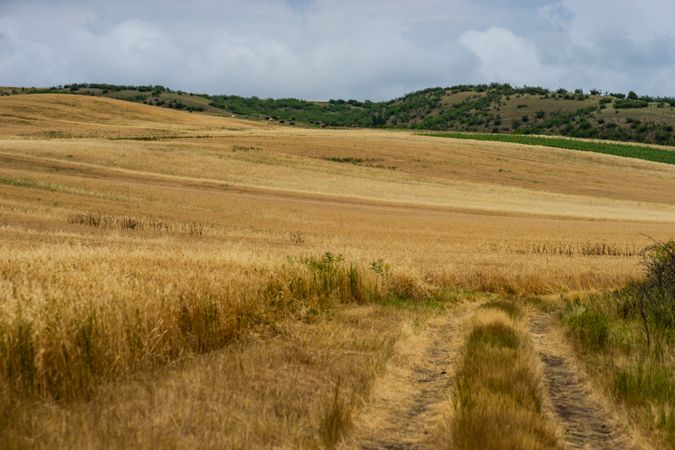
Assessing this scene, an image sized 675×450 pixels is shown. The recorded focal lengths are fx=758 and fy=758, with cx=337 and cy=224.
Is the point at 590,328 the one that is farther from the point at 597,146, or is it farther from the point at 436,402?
the point at 597,146

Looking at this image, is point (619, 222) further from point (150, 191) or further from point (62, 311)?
point (62, 311)

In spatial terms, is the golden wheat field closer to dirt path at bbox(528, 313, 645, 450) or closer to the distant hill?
dirt path at bbox(528, 313, 645, 450)

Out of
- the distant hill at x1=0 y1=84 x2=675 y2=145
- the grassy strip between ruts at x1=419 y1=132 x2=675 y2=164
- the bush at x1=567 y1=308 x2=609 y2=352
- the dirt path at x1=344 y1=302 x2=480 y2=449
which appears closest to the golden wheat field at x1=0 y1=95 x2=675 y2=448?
the dirt path at x1=344 y1=302 x2=480 y2=449

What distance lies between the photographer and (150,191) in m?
43.5

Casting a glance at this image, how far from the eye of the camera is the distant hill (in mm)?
141850

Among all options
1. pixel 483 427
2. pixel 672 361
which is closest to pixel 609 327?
pixel 672 361

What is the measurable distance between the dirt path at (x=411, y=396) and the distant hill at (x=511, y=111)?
133 metres

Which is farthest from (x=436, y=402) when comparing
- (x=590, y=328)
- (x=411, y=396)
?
(x=590, y=328)

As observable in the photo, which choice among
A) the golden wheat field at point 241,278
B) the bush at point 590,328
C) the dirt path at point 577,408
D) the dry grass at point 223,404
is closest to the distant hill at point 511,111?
the golden wheat field at point 241,278

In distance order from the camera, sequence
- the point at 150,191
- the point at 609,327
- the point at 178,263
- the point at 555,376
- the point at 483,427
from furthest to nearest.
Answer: the point at 150,191
the point at 178,263
the point at 609,327
the point at 555,376
the point at 483,427

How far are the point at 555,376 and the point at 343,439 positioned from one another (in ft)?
16.0

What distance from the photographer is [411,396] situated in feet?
32.0

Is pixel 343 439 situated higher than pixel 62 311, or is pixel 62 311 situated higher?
pixel 62 311

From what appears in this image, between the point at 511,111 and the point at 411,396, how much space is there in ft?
527
